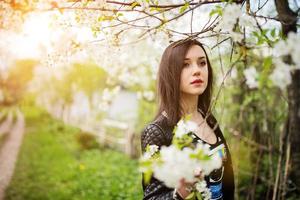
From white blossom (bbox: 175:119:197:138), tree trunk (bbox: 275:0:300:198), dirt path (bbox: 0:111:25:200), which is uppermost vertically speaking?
white blossom (bbox: 175:119:197:138)

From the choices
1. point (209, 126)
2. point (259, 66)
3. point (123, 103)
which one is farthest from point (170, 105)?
point (123, 103)

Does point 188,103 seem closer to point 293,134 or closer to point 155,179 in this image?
point 155,179

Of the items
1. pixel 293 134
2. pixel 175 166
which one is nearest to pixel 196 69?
pixel 175 166

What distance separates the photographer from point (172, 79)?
2.28 metres

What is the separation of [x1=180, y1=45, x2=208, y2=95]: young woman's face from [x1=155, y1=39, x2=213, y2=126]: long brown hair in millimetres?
31

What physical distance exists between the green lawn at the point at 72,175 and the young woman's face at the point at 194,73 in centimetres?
286

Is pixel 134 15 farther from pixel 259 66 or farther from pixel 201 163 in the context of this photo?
pixel 259 66

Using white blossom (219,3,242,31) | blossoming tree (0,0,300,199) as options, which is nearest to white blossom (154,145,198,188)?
blossoming tree (0,0,300,199)

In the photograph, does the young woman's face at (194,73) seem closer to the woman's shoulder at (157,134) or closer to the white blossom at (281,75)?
the woman's shoulder at (157,134)

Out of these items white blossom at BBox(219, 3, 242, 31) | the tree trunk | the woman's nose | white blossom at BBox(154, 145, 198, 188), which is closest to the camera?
white blossom at BBox(154, 145, 198, 188)

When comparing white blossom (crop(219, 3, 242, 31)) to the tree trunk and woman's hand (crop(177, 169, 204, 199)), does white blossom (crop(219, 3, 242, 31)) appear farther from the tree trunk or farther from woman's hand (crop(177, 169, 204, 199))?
the tree trunk

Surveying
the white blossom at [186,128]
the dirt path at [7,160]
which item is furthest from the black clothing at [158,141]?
the dirt path at [7,160]

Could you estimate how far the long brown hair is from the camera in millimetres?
2238

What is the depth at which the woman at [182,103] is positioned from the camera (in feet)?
7.07
